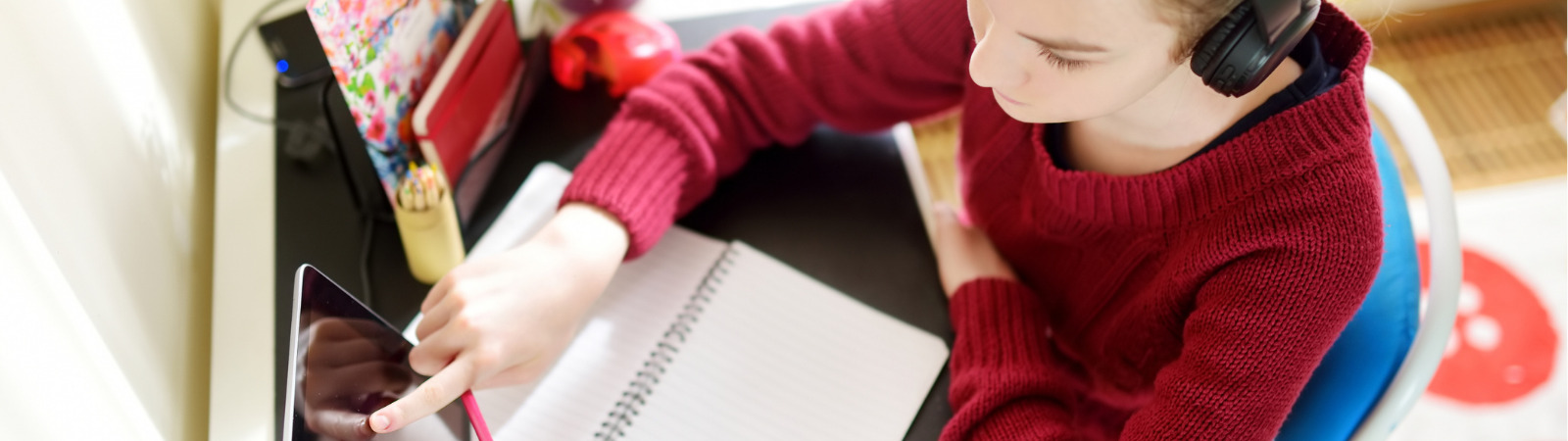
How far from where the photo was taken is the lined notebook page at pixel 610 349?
0.77 m

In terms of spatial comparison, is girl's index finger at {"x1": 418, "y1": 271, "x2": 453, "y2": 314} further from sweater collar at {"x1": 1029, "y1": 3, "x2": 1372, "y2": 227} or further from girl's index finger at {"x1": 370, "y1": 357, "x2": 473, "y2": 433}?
sweater collar at {"x1": 1029, "y1": 3, "x2": 1372, "y2": 227}

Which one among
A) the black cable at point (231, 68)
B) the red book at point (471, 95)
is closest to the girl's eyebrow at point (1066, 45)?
the red book at point (471, 95)

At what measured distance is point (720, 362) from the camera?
809 mm

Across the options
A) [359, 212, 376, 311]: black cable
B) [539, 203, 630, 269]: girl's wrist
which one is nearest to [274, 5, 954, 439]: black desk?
[359, 212, 376, 311]: black cable

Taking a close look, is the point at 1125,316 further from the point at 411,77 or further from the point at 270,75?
the point at 270,75

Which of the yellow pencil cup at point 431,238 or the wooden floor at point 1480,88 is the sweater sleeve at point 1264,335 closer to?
the yellow pencil cup at point 431,238

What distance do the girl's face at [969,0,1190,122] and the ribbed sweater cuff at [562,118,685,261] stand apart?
325 millimetres

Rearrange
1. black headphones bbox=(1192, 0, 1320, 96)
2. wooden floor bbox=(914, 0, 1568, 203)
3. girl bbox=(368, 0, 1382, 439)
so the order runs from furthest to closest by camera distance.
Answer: wooden floor bbox=(914, 0, 1568, 203) < girl bbox=(368, 0, 1382, 439) < black headphones bbox=(1192, 0, 1320, 96)

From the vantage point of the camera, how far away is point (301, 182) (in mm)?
935

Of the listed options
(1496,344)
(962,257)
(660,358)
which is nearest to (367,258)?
(660,358)

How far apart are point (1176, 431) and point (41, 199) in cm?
71

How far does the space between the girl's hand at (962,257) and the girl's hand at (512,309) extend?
0.89 feet

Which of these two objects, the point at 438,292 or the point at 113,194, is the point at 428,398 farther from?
the point at 113,194

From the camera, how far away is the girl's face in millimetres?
537
